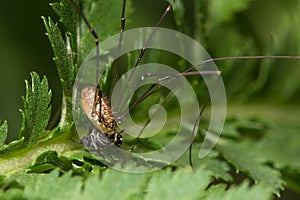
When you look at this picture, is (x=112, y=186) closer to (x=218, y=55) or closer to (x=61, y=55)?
(x=61, y=55)

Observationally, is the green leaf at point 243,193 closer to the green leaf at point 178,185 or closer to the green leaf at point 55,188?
the green leaf at point 178,185

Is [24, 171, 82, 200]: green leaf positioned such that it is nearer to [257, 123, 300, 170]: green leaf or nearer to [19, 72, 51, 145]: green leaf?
[19, 72, 51, 145]: green leaf

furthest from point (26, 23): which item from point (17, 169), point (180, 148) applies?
point (17, 169)

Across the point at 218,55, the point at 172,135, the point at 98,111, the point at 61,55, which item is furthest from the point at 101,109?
the point at 218,55

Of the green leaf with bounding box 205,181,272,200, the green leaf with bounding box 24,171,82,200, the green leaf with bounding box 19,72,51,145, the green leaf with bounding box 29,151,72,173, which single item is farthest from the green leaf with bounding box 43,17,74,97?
the green leaf with bounding box 205,181,272,200

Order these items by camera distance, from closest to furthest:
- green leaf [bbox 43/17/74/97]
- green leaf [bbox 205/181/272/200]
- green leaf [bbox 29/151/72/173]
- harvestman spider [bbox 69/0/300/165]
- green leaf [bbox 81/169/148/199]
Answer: green leaf [bbox 81/169/148/199] → green leaf [bbox 205/181/272/200] → green leaf [bbox 29/151/72/173] → green leaf [bbox 43/17/74/97] → harvestman spider [bbox 69/0/300/165]

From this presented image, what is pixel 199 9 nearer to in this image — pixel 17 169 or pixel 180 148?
pixel 180 148

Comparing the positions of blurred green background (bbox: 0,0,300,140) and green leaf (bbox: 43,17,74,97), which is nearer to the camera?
green leaf (bbox: 43,17,74,97)
